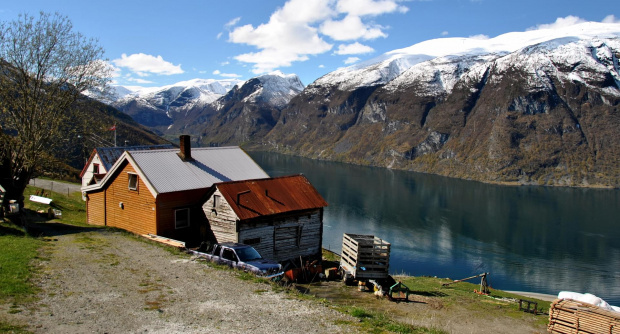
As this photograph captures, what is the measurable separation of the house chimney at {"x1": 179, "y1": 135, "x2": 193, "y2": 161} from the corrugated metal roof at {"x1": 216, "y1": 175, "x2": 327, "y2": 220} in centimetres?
571

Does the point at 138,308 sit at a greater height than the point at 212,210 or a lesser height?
lesser

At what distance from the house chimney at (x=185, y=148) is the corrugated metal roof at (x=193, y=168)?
1.16 ft

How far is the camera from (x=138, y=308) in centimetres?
1473

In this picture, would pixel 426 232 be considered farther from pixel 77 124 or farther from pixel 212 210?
pixel 77 124

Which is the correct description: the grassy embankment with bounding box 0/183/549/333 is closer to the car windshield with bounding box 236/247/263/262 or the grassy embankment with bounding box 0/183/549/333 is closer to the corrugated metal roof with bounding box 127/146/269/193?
the car windshield with bounding box 236/247/263/262

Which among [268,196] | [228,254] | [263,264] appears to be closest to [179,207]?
[268,196]

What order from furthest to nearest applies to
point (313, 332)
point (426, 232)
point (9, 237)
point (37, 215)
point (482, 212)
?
point (482, 212) → point (426, 232) → point (37, 215) → point (9, 237) → point (313, 332)

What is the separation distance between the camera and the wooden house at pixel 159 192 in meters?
30.3

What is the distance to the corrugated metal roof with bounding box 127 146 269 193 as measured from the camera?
31.0 meters

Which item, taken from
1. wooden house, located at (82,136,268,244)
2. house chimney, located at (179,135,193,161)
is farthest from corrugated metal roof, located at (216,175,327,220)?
house chimney, located at (179,135,193,161)

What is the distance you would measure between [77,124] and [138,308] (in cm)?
1794

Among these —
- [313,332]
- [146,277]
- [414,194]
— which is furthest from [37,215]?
[414,194]

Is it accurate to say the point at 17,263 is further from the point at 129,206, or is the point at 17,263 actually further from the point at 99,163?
the point at 99,163

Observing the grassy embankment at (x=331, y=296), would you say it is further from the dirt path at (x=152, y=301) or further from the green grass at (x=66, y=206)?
the green grass at (x=66, y=206)
